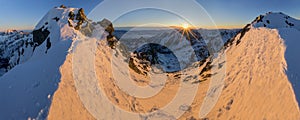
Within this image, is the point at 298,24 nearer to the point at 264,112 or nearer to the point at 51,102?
the point at 264,112

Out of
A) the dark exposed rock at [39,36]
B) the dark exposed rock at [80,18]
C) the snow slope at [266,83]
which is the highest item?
the dark exposed rock at [80,18]

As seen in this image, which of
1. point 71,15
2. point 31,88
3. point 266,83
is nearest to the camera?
point 31,88

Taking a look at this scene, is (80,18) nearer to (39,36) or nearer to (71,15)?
(71,15)

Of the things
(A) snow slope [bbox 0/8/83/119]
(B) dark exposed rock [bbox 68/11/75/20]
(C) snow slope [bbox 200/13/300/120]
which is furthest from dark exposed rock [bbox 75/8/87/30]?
(C) snow slope [bbox 200/13/300/120]

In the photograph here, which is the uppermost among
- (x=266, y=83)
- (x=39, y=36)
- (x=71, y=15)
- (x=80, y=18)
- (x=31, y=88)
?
(x=71, y=15)

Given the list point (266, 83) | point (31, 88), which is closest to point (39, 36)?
point (31, 88)

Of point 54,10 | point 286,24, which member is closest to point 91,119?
point 54,10

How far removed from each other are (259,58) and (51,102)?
16.6 m

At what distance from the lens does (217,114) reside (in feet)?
56.3

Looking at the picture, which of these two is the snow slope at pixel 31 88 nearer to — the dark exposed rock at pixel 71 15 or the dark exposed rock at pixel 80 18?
the dark exposed rock at pixel 80 18

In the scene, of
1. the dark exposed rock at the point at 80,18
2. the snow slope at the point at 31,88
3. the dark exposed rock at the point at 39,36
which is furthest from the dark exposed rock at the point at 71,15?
the snow slope at the point at 31,88

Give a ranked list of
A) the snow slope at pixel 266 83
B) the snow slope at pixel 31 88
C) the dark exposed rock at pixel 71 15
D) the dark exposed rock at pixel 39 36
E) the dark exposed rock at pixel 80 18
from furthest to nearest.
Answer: the dark exposed rock at pixel 71 15, the dark exposed rock at pixel 39 36, the dark exposed rock at pixel 80 18, the snow slope at pixel 266 83, the snow slope at pixel 31 88

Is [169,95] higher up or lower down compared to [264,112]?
lower down

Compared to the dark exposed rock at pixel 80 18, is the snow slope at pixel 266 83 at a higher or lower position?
lower
